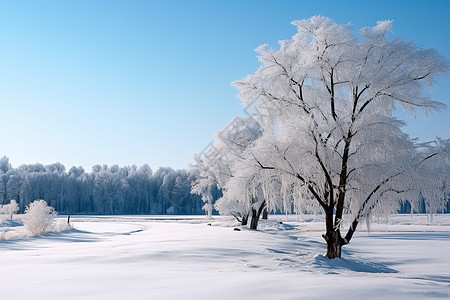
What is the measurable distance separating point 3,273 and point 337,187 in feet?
30.8

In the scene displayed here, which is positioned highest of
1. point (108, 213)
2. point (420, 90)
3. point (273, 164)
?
point (420, 90)

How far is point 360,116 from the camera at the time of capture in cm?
1208

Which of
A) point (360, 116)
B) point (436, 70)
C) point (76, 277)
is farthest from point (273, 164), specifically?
point (76, 277)

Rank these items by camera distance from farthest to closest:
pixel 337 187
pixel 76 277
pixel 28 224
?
pixel 28 224, pixel 337 187, pixel 76 277

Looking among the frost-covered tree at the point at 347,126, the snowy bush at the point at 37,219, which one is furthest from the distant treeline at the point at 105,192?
the frost-covered tree at the point at 347,126

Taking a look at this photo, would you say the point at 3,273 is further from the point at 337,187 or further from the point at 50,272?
the point at 337,187

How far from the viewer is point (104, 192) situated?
334 ft

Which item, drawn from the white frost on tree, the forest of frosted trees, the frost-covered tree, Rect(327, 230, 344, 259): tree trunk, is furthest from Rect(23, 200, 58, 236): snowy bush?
the forest of frosted trees

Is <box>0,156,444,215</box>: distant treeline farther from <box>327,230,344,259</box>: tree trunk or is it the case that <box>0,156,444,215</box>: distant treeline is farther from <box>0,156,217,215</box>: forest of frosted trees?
<box>327,230,344,259</box>: tree trunk

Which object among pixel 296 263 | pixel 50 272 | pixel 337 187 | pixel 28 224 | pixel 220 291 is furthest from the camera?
pixel 28 224

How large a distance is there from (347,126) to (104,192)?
97.2m

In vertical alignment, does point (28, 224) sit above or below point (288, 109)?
below

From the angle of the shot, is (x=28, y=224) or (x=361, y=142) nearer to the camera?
(x=361, y=142)

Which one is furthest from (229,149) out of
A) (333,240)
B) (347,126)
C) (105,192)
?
(105,192)
